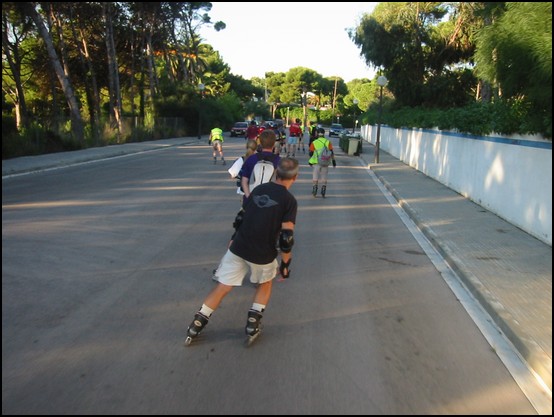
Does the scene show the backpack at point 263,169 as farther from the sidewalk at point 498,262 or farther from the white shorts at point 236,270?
the sidewalk at point 498,262

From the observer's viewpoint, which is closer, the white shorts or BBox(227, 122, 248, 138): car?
the white shorts

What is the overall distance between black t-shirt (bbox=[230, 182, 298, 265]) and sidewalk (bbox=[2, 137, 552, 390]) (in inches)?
89.1

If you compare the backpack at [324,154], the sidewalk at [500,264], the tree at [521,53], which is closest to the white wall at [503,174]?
the sidewalk at [500,264]

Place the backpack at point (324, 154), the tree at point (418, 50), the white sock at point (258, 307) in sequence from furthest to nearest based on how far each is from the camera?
the tree at point (418, 50)
the backpack at point (324, 154)
the white sock at point (258, 307)

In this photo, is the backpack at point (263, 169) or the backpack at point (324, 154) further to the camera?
the backpack at point (324, 154)

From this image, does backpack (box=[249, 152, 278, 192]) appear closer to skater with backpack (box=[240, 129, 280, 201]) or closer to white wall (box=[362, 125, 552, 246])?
skater with backpack (box=[240, 129, 280, 201])

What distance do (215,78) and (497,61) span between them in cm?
8103

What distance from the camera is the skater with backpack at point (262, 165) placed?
253 inches

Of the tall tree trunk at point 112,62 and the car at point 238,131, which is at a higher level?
the tall tree trunk at point 112,62

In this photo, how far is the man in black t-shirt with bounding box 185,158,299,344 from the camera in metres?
4.36

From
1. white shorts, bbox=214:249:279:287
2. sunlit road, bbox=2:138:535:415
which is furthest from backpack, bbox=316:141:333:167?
white shorts, bbox=214:249:279:287

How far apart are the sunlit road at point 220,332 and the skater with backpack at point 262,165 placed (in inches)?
47.9

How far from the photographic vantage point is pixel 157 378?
3.78 meters

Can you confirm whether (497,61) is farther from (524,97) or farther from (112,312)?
(112,312)
